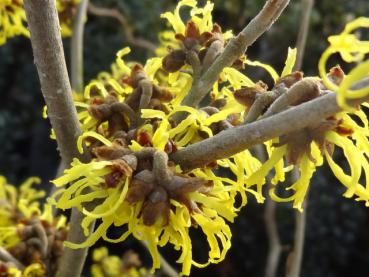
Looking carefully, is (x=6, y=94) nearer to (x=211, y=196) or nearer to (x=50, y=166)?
(x=50, y=166)

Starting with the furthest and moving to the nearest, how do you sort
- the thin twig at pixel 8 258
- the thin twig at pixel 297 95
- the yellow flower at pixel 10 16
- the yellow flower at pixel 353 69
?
the yellow flower at pixel 10 16
the thin twig at pixel 8 258
the thin twig at pixel 297 95
the yellow flower at pixel 353 69

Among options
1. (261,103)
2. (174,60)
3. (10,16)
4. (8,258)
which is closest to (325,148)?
(261,103)

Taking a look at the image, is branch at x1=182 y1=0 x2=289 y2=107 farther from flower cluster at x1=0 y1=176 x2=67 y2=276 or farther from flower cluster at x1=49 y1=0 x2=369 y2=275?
flower cluster at x1=0 y1=176 x2=67 y2=276

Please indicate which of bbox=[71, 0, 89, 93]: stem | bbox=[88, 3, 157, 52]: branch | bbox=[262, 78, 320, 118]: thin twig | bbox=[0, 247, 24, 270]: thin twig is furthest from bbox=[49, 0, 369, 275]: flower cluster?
bbox=[88, 3, 157, 52]: branch

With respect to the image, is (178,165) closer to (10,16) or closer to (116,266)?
(10,16)

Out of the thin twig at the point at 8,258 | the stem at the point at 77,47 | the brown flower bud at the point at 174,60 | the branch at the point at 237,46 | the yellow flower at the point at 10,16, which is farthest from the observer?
the stem at the point at 77,47

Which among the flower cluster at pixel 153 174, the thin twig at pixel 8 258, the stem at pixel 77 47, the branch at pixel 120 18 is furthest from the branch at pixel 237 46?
the branch at pixel 120 18

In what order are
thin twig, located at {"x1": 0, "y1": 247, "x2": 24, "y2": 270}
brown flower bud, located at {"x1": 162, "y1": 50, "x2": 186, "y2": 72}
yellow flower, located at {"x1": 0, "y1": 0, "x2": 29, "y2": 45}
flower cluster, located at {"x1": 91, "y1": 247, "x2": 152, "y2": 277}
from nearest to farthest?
brown flower bud, located at {"x1": 162, "y1": 50, "x2": 186, "y2": 72} < thin twig, located at {"x1": 0, "y1": 247, "x2": 24, "y2": 270} < yellow flower, located at {"x1": 0, "y1": 0, "x2": 29, "y2": 45} < flower cluster, located at {"x1": 91, "y1": 247, "x2": 152, "y2": 277}

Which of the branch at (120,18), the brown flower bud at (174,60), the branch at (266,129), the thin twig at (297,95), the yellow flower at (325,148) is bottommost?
the branch at (266,129)

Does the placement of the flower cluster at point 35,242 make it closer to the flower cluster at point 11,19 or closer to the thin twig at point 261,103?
the flower cluster at point 11,19
